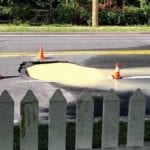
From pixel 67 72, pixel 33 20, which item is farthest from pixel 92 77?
pixel 33 20

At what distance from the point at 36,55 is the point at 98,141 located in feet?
33.6

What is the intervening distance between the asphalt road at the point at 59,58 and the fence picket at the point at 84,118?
2.86 metres

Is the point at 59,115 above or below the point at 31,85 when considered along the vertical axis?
above

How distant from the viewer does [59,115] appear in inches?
221

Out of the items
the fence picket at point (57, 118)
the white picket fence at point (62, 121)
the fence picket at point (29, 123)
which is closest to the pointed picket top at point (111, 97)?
the white picket fence at point (62, 121)

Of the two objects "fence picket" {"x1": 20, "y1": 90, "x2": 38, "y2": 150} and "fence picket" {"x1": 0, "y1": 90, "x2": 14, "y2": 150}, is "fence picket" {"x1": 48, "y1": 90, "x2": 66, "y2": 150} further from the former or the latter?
"fence picket" {"x1": 0, "y1": 90, "x2": 14, "y2": 150}

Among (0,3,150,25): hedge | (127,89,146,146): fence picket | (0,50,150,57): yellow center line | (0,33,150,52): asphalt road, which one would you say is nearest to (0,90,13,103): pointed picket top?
(127,89,146,146): fence picket

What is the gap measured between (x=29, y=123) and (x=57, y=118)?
0.29 m

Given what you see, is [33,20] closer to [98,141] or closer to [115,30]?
[115,30]

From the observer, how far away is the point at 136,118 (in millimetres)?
5863

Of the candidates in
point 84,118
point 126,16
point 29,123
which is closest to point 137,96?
point 84,118

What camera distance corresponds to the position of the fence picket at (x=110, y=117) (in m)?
5.74

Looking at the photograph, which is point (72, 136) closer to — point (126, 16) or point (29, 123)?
point (29, 123)

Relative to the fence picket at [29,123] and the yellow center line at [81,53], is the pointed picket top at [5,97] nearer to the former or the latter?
the fence picket at [29,123]
